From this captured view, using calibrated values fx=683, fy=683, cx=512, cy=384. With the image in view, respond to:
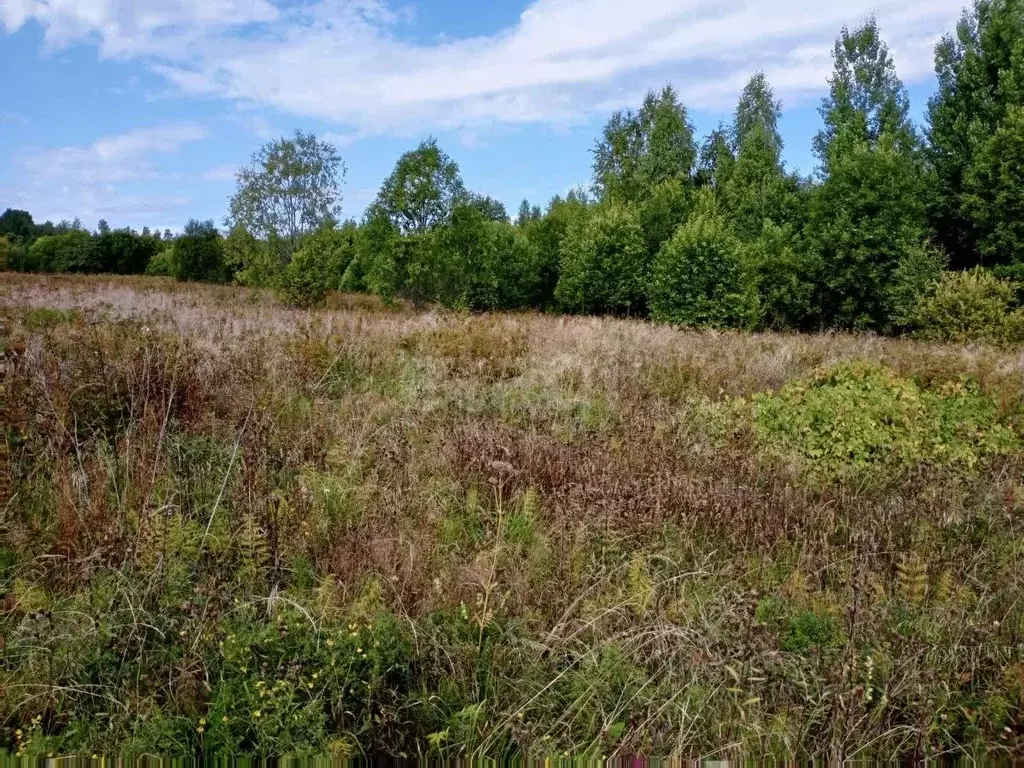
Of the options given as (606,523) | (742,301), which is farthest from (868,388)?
(742,301)

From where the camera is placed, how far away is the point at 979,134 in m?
20.5

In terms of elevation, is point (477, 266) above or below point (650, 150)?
below

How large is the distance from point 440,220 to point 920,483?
16820 millimetres

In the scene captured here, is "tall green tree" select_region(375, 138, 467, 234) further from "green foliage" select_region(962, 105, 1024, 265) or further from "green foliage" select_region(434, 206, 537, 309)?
"green foliage" select_region(962, 105, 1024, 265)

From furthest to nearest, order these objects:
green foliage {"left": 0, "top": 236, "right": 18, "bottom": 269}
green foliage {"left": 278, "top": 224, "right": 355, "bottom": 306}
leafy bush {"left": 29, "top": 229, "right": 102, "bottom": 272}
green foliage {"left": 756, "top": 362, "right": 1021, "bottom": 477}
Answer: leafy bush {"left": 29, "top": 229, "right": 102, "bottom": 272}, green foliage {"left": 0, "top": 236, "right": 18, "bottom": 269}, green foliage {"left": 278, "top": 224, "right": 355, "bottom": 306}, green foliage {"left": 756, "top": 362, "right": 1021, "bottom": 477}

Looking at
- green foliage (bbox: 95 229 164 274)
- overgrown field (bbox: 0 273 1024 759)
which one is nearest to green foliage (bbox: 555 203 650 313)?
overgrown field (bbox: 0 273 1024 759)

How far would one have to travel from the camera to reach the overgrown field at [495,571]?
239cm

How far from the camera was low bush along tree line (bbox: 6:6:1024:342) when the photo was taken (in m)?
18.6

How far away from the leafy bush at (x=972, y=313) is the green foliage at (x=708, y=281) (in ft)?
14.3

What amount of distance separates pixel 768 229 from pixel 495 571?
21.8 meters

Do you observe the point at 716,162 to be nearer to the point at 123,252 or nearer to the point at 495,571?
the point at 495,571

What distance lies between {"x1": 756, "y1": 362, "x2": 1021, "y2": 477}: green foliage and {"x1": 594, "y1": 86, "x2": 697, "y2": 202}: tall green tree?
19.8m

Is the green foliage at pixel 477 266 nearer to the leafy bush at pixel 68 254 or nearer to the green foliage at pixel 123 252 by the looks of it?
the leafy bush at pixel 68 254

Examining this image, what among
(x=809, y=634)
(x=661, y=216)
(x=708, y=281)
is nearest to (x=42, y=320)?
(x=809, y=634)
